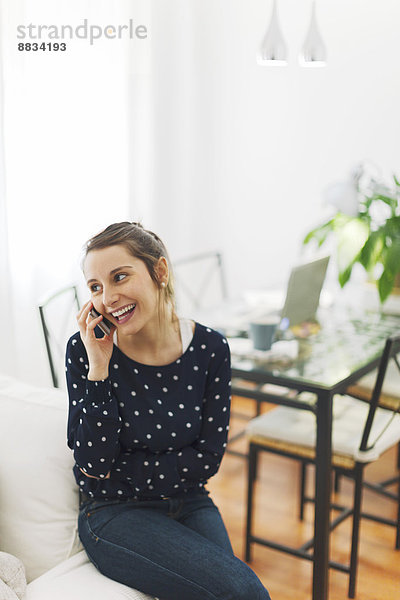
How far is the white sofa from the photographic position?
146 cm

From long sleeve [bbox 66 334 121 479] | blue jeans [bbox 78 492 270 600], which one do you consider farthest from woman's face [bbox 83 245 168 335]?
blue jeans [bbox 78 492 270 600]

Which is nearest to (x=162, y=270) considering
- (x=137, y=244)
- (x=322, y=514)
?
(x=137, y=244)

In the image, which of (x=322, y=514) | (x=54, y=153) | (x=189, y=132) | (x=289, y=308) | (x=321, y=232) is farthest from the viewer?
(x=189, y=132)

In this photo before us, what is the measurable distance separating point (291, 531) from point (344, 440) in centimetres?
55

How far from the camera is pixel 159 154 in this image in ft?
10.9

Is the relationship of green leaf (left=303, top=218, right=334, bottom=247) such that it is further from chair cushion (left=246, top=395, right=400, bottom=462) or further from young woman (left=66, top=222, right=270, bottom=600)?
young woman (left=66, top=222, right=270, bottom=600)

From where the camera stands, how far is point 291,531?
2.42 metres

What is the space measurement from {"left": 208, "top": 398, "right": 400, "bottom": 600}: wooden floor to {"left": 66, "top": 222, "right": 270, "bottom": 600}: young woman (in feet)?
2.40

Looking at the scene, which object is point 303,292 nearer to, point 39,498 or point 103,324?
point 103,324

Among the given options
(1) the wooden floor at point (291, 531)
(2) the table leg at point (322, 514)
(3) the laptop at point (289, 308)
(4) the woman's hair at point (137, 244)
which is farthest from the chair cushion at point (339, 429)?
(4) the woman's hair at point (137, 244)

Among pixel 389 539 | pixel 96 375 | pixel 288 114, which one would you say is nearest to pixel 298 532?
pixel 389 539

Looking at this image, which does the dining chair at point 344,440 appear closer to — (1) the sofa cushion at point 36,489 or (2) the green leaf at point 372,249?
(2) the green leaf at point 372,249

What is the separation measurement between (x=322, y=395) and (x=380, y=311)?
0.94 meters

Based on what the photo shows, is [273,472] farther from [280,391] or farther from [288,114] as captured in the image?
[288,114]
